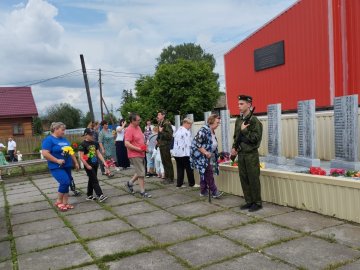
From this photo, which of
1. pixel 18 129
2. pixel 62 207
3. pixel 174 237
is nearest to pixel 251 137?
pixel 174 237

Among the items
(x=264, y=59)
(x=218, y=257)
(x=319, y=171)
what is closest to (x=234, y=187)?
(x=319, y=171)

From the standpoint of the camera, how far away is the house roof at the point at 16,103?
2936 centimetres

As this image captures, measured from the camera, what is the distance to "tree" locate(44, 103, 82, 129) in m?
73.0

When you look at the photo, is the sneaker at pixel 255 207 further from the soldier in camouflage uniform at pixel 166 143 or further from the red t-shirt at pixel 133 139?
the soldier in camouflage uniform at pixel 166 143

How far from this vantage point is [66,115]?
73.4 meters

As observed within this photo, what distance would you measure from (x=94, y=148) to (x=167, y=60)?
52186 millimetres

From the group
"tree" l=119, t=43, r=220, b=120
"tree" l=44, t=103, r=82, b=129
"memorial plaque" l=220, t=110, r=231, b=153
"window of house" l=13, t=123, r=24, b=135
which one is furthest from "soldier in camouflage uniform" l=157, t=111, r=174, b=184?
"tree" l=44, t=103, r=82, b=129

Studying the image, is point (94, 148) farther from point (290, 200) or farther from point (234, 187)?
point (290, 200)

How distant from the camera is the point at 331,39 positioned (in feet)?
41.0

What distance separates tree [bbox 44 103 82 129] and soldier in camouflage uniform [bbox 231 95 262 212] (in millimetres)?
69159

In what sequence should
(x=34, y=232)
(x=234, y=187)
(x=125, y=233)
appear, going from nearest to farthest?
1. (x=125, y=233)
2. (x=34, y=232)
3. (x=234, y=187)

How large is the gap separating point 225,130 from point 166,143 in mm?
4176

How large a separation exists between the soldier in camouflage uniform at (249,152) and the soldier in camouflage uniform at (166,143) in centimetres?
304

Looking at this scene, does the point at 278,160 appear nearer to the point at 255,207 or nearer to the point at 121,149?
the point at 255,207
